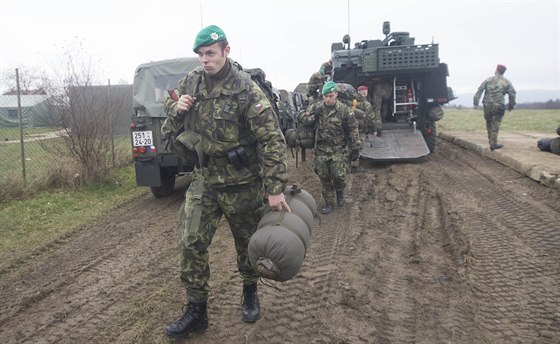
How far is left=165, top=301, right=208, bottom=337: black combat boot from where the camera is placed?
2895mm

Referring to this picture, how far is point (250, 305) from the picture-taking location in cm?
319

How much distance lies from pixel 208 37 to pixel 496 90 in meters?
9.04

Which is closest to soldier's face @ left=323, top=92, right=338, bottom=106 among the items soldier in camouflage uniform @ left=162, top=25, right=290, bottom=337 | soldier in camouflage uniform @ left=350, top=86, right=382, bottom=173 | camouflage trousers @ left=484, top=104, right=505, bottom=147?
soldier in camouflage uniform @ left=350, top=86, right=382, bottom=173

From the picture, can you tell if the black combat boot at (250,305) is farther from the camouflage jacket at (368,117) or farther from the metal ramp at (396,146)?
the metal ramp at (396,146)

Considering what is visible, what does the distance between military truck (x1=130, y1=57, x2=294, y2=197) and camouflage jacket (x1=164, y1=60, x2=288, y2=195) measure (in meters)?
3.25

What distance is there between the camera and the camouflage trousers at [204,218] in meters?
2.89

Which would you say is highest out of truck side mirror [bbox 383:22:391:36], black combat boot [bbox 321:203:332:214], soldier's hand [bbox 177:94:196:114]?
truck side mirror [bbox 383:22:391:36]

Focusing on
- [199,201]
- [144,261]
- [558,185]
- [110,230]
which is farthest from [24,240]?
[558,185]

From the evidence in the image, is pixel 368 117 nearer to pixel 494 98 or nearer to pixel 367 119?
pixel 367 119

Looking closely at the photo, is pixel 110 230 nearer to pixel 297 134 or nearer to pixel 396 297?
pixel 297 134

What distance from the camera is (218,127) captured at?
2.89m

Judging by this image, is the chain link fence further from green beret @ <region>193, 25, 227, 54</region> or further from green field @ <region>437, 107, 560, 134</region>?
green field @ <region>437, 107, 560, 134</region>

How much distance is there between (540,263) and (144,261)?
3.83m

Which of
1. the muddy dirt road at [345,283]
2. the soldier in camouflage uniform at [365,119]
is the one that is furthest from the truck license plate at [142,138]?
the soldier in camouflage uniform at [365,119]
